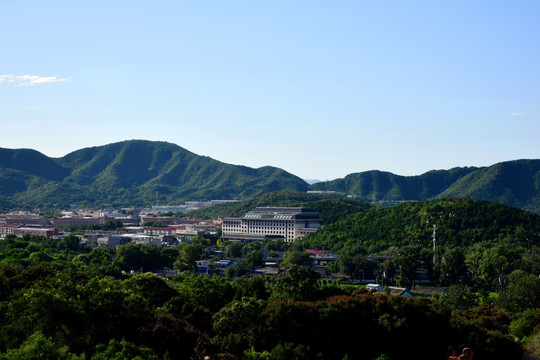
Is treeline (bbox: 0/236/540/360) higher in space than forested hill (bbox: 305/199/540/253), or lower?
lower

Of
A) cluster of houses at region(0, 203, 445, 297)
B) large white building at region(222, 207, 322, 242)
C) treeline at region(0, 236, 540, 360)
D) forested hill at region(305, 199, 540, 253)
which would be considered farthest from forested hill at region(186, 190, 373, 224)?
treeline at region(0, 236, 540, 360)

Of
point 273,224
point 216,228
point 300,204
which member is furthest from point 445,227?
point 216,228

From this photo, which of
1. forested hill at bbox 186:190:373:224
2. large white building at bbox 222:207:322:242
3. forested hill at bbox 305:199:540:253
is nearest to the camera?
forested hill at bbox 305:199:540:253

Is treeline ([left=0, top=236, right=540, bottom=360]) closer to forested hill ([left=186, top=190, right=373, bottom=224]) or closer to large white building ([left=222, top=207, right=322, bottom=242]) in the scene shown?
large white building ([left=222, top=207, right=322, bottom=242])

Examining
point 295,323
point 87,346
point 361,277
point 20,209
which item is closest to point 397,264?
point 361,277

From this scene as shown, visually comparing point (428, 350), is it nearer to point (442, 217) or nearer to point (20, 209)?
point (442, 217)

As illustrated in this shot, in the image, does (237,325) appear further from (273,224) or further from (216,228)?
(216,228)

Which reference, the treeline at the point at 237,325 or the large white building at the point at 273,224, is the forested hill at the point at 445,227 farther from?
the treeline at the point at 237,325
